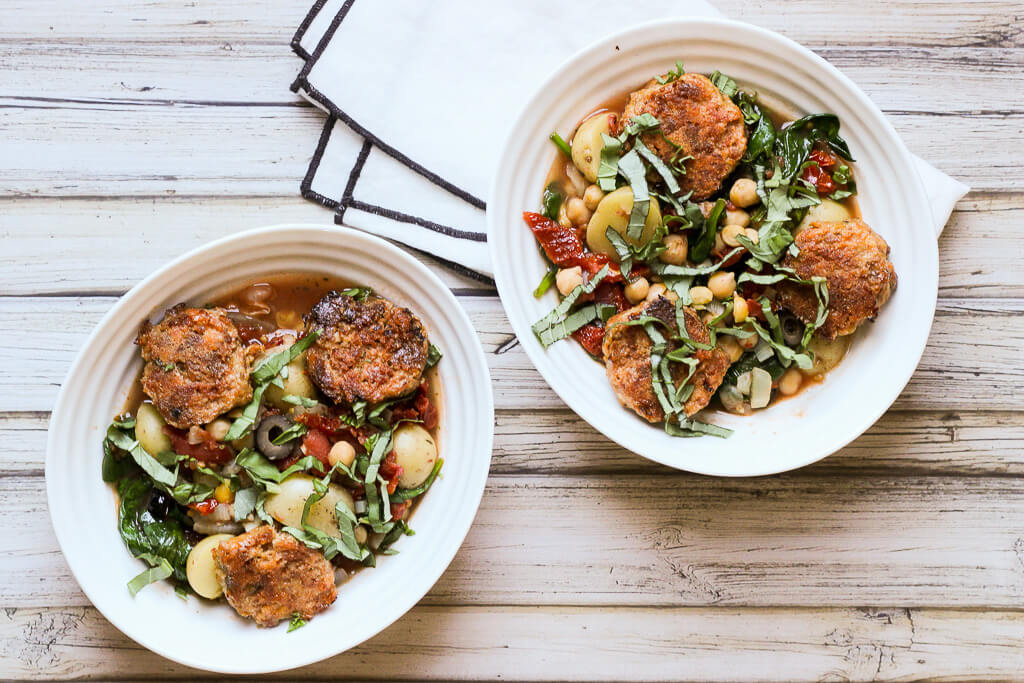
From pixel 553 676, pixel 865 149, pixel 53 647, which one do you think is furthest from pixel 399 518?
pixel 865 149

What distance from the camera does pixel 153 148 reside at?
3.18 meters

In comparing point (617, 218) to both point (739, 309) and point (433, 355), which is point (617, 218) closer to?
point (739, 309)

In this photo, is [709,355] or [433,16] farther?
[433,16]

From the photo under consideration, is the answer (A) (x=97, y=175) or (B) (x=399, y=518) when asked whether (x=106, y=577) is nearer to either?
(B) (x=399, y=518)

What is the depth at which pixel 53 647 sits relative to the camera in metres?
3.17

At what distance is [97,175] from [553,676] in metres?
2.75

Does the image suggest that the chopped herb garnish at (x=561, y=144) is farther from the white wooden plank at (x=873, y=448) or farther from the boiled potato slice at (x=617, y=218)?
the white wooden plank at (x=873, y=448)

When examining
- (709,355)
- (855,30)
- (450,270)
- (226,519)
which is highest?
(855,30)

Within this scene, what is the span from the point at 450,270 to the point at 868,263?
157 centimetres

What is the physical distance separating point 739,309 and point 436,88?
1471mm

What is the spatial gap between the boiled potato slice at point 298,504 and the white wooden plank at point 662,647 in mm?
695

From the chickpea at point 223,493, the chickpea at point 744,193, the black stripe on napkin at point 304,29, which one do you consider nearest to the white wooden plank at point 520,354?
the chickpea at point 223,493

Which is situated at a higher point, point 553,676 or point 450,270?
point 450,270

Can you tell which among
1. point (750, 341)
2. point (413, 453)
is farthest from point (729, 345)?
point (413, 453)
